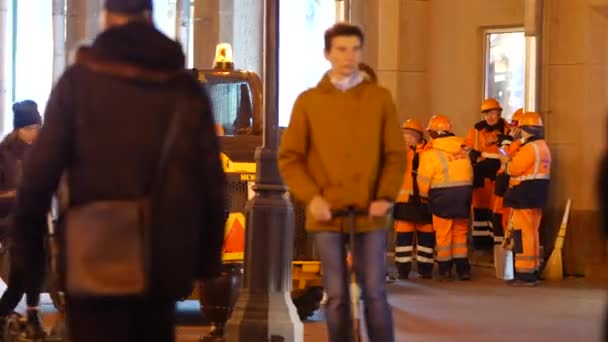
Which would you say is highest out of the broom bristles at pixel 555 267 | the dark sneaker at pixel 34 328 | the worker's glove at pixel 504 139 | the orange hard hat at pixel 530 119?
the orange hard hat at pixel 530 119

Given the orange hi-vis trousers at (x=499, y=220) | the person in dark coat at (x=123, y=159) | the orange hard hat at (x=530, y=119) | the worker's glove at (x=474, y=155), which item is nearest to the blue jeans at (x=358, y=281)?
the person in dark coat at (x=123, y=159)

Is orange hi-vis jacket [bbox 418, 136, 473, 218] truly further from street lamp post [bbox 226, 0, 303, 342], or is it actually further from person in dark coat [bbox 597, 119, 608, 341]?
person in dark coat [bbox 597, 119, 608, 341]

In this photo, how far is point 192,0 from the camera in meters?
24.7

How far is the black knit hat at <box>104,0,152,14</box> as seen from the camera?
226 inches

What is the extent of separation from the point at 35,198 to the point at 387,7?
1610 centimetres

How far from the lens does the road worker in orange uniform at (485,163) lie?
19469 millimetres

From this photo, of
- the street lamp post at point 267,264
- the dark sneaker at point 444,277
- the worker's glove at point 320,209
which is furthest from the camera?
the dark sneaker at point 444,277

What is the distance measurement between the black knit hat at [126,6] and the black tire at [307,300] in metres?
7.55

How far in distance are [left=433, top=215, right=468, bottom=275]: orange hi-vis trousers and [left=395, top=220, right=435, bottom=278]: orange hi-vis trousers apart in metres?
0.19

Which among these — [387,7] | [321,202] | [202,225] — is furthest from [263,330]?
[387,7]

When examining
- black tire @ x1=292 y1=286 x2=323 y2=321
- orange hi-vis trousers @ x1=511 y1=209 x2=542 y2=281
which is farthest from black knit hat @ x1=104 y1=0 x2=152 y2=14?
orange hi-vis trousers @ x1=511 y1=209 x2=542 y2=281

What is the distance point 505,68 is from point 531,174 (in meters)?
4.30

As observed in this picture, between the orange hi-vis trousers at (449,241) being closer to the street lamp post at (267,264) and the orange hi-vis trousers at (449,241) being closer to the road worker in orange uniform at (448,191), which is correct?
the road worker in orange uniform at (448,191)

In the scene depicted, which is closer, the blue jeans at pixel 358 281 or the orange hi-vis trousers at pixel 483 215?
Answer: the blue jeans at pixel 358 281
